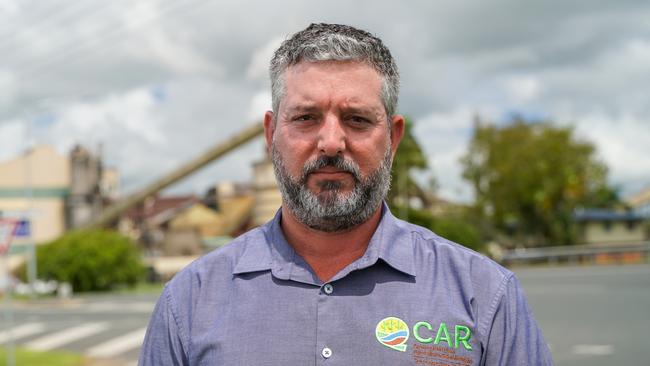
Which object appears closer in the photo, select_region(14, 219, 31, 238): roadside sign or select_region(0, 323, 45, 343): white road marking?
select_region(14, 219, 31, 238): roadside sign

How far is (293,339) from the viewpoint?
2301mm

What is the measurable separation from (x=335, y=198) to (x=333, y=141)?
18 centimetres

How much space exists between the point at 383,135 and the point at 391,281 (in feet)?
1.46

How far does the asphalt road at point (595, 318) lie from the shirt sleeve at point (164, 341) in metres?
10.6

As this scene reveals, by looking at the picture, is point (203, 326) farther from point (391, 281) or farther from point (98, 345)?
point (98, 345)

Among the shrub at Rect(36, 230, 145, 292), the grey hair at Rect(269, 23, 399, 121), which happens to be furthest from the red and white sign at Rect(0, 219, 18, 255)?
the shrub at Rect(36, 230, 145, 292)

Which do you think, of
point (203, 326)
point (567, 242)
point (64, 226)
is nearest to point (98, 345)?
point (203, 326)

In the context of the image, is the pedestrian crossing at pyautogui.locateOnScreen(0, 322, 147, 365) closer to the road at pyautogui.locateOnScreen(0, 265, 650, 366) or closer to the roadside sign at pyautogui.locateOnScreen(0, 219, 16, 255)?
the road at pyautogui.locateOnScreen(0, 265, 650, 366)

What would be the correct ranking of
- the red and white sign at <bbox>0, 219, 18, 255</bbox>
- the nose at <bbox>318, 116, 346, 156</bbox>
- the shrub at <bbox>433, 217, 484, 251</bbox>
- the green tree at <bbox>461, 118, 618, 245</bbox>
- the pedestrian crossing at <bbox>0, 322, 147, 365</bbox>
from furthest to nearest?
the green tree at <bbox>461, 118, 618, 245</bbox>
the shrub at <bbox>433, 217, 484, 251</bbox>
the pedestrian crossing at <bbox>0, 322, 147, 365</bbox>
the red and white sign at <bbox>0, 219, 18, 255</bbox>
the nose at <bbox>318, 116, 346, 156</bbox>

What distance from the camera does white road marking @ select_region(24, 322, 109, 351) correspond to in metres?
17.4

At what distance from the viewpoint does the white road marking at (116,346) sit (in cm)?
1561

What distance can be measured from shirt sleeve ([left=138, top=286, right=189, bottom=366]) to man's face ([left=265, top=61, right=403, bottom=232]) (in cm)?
49

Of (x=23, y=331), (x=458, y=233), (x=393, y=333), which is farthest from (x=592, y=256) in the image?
(x=393, y=333)

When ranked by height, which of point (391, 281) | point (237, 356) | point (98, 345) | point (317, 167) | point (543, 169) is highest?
point (543, 169)
